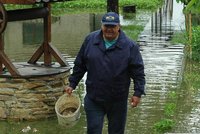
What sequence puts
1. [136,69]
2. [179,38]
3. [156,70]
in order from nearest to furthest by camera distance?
[136,69] → [156,70] → [179,38]

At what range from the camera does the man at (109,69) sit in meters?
5.92

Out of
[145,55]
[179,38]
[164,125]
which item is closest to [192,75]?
[145,55]

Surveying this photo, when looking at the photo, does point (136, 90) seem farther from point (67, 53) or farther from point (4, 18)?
point (67, 53)

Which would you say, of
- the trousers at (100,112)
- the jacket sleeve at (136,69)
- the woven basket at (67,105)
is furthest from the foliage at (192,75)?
the jacket sleeve at (136,69)

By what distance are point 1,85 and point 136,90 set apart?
3.34 m

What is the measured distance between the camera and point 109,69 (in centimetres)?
592

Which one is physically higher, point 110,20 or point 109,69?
point 110,20

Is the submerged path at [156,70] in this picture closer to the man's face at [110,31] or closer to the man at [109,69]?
the man at [109,69]

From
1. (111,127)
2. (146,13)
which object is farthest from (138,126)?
(146,13)

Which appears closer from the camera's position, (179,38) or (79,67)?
(79,67)

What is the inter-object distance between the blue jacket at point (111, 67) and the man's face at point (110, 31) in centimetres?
9

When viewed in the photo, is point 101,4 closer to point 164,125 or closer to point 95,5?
point 95,5

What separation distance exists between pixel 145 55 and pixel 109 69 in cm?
1014

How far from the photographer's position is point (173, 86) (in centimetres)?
1166
